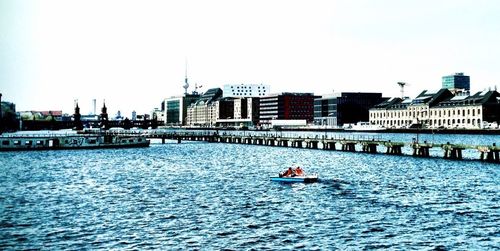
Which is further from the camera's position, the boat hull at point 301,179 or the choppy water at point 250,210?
the boat hull at point 301,179

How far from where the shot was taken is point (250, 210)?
5691 cm

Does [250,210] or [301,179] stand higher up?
[301,179]

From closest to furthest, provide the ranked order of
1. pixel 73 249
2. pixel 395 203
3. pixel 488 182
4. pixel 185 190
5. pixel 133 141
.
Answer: pixel 73 249 → pixel 395 203 → pixel 185 190 → pixel 488 182 → pixel 133 141

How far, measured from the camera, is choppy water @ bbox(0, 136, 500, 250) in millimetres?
44188

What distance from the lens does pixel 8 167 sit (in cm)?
10775

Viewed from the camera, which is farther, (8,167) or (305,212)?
(8,167)

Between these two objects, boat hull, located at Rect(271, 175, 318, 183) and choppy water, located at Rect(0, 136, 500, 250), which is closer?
choppy water, located at Rect(0, 136, 500, 250)

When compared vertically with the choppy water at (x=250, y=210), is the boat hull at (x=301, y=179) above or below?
above

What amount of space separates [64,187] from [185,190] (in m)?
16.0

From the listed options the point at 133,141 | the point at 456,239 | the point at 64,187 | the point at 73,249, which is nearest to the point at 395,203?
the point at 456,239

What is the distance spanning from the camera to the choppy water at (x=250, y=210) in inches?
1740

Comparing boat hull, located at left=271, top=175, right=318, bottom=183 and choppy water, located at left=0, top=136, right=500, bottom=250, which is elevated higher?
boat hull, located at left=271, top=175, right=318, bottom=183

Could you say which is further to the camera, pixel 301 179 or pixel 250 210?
pixel 301 179

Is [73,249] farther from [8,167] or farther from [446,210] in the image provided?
[8,167]
